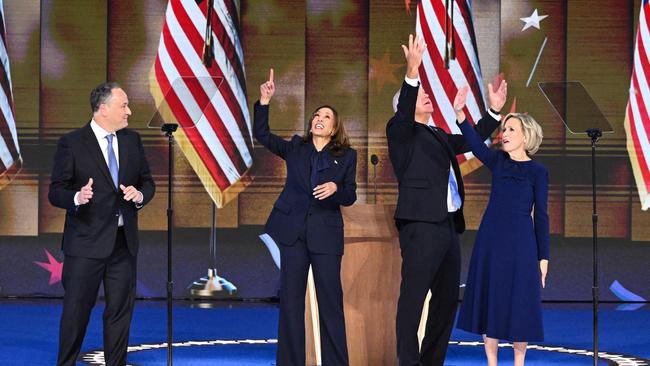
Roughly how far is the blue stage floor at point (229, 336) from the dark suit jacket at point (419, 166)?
5.27 feet

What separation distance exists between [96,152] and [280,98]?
485 cm

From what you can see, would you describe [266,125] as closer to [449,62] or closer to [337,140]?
[337,140]

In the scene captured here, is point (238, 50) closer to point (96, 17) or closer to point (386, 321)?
point (96, 17)

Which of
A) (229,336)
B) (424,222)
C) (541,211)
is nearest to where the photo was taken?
(424,222)

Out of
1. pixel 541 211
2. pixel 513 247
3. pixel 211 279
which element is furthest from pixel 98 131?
pixel 211 279

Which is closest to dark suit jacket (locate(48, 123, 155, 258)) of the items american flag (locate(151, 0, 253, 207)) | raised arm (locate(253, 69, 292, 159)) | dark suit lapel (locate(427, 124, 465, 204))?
raised arm (locate(253, 69, 292, 159))

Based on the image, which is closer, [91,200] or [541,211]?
[91,200]

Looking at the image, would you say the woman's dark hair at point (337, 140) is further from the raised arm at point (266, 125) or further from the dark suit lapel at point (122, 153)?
the dark suit lapel at point (122, 153)

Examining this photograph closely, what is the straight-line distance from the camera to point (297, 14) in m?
10.2

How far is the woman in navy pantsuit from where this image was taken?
18.1 ft

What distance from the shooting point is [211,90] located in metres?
10.2

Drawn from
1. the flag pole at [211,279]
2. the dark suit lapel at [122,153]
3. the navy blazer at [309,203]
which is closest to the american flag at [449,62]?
the flag pole at [211,279]

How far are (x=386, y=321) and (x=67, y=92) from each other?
17.5ft

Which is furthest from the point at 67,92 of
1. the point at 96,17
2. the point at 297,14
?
the point at 297,14
